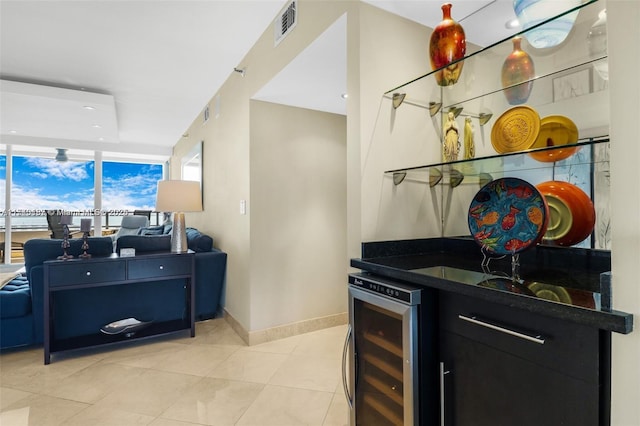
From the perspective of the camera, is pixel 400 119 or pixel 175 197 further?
pixel 175 197

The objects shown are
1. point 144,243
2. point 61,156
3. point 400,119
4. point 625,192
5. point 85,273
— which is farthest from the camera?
point 61,156

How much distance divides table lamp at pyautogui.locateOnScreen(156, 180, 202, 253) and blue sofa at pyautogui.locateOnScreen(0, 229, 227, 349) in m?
0.14

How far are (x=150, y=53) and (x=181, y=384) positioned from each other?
9.09 feet

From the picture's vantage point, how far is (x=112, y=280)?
2834 millimetres

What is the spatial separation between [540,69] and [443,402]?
1477mm

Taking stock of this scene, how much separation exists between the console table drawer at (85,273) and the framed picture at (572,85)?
321 cm

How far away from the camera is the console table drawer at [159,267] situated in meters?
2.92

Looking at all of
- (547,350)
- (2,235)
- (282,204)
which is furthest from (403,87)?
(2,235)

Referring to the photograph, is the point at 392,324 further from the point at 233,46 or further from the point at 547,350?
the point at 233,46

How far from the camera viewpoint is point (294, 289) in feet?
10.3

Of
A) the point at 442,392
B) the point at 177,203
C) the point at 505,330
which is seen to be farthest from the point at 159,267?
the point at 505,330

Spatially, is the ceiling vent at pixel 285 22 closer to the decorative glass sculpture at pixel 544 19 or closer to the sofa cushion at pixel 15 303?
the decorative glass sculpture at pixel 544 19

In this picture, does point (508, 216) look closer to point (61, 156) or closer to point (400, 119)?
point (400, 119)

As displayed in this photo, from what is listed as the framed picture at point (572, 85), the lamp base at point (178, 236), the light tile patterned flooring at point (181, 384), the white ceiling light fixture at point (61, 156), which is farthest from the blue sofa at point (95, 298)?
the white ceiling light fixture at point (61, 156)
